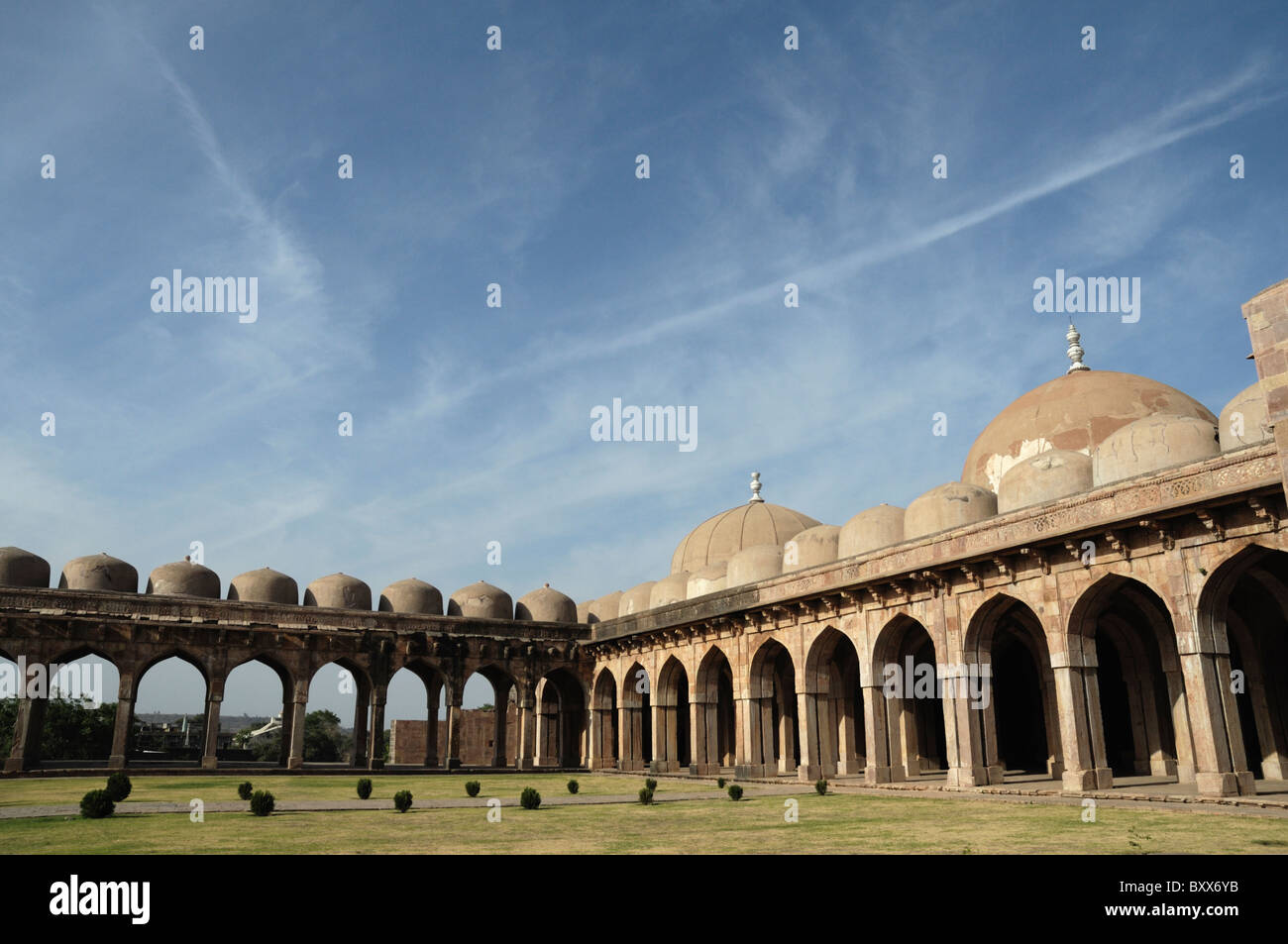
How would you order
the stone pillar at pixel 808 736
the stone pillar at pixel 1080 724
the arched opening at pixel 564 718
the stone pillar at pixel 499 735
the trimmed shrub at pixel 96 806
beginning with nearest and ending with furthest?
the trimmed shrub at pixel 96 806 < the stone pillar at pixel 1080 724 < the stone pillar at pixel 808 736 < the stone pillar at pixel 499 735 < the arched opening at pixel 564 718

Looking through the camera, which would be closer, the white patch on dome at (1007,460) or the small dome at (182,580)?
the white patch on dome at (1007,460)

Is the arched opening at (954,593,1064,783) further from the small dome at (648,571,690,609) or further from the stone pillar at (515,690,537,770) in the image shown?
the stone pillar at (515,690,537,770)

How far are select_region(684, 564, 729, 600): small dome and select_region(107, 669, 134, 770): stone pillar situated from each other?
773 inches

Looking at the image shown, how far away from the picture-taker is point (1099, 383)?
28.5 metres

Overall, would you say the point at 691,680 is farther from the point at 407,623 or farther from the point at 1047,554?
the point at 1047,554

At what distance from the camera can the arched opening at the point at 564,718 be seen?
4106 centimetres

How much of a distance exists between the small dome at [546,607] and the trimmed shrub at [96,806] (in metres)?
26.9

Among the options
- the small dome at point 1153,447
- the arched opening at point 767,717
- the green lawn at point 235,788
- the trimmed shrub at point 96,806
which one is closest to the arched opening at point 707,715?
the arched opening at point 767,717

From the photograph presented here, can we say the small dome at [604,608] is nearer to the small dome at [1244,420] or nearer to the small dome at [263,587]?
the small dome at [263,587]

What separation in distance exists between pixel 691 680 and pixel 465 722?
76.0ft

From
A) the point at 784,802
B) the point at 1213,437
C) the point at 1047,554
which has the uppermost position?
the point at 1213,437

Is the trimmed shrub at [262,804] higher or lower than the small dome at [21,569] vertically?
lower
